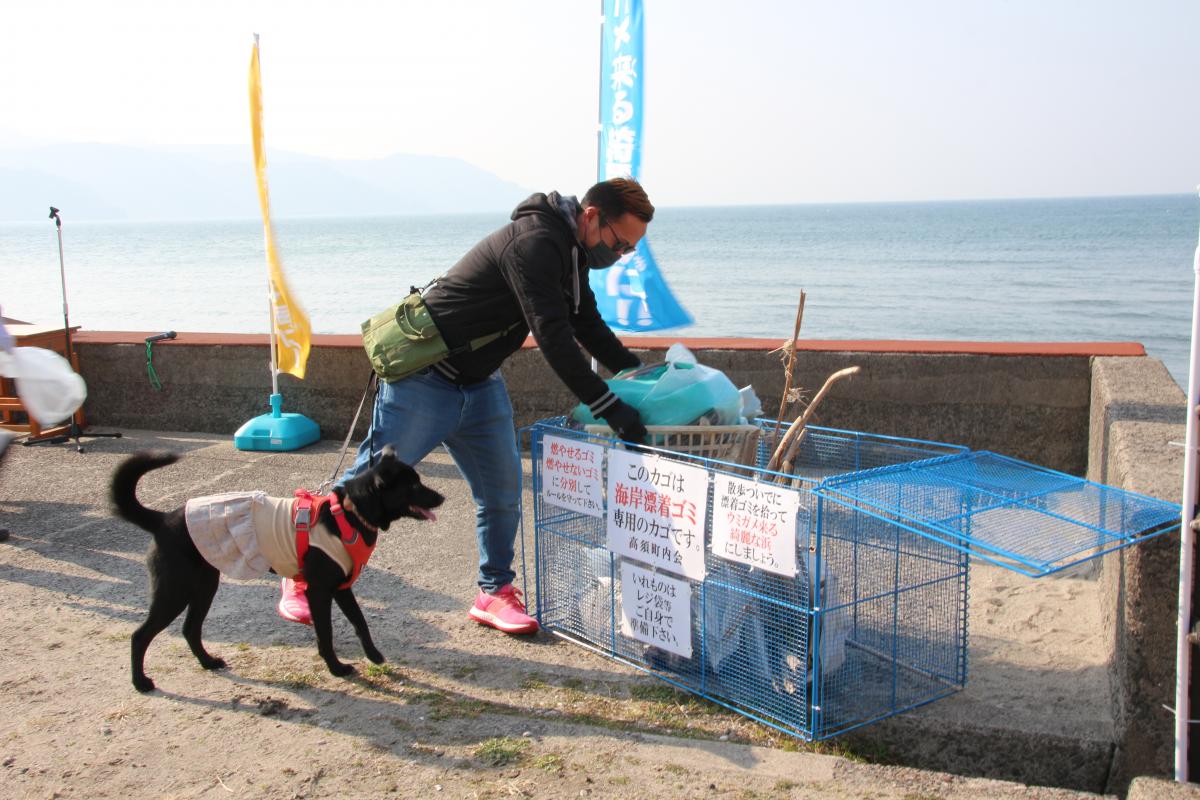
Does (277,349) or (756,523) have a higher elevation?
(277,349)

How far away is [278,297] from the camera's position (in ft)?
24.2

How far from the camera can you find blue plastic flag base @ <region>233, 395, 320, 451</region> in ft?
23.4

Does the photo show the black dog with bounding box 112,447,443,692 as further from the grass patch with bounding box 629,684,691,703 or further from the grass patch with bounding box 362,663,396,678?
the grass patch with bounding box 629,684,691,703

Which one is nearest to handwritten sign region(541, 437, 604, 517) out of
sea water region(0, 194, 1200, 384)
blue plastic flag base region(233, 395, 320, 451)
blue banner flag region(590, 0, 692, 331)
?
blue banner flag region(590, 0, 692, 331)

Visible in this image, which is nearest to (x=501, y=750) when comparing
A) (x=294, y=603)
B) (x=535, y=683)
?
(x=535, y=683)

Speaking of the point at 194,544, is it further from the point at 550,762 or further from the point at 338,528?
the point at 550,762

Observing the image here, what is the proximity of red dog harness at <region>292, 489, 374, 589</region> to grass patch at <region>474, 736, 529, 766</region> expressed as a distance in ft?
2.72

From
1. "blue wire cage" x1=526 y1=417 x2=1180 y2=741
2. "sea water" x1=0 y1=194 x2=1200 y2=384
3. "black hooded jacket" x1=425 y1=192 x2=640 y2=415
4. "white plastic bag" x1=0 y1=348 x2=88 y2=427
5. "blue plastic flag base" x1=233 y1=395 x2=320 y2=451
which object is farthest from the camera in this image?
"sea water" x1=0 y1=194 x2=1200 y2=384

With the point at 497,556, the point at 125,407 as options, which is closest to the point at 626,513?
the point at 497,556

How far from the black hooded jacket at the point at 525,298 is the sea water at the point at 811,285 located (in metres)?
6.69

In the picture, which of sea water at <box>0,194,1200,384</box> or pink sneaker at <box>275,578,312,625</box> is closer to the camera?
pink sneaker at <box>275,578,312,625</box>

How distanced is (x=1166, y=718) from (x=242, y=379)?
6.60 meters

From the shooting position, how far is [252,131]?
24.6ft

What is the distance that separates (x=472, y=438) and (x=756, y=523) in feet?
4.45
